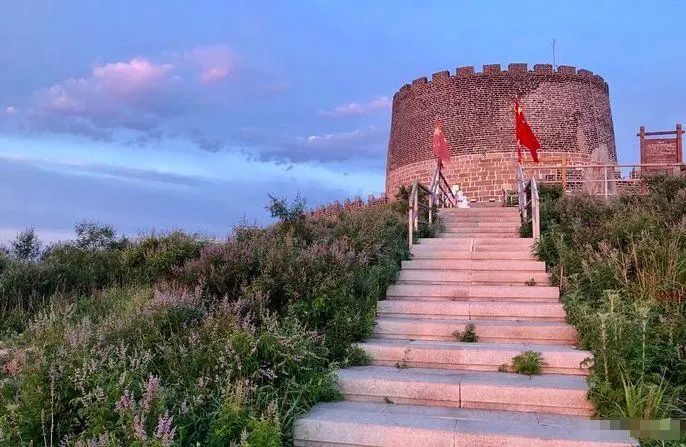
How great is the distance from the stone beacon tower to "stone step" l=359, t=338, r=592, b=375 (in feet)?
70.7

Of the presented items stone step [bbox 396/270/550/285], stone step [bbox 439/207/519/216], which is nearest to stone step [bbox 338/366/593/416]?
stone step [bbox 396/270/550/285]

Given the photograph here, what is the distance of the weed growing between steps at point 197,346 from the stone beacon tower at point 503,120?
1977 cm

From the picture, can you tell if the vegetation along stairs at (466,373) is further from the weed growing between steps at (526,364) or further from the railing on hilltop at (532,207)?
the railing on hilltop at (532,207)

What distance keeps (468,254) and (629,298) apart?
3.41 metres

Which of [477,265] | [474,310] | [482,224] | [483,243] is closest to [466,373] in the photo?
[474,310]

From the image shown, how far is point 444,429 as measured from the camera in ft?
12.2

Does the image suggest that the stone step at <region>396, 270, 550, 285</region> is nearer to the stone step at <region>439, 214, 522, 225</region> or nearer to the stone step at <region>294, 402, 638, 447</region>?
the stone step at <region>294, 402, 638, 447</region>

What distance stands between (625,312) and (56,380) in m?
4.43

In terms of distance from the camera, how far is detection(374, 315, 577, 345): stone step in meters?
5.54

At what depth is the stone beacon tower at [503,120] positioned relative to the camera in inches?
1041

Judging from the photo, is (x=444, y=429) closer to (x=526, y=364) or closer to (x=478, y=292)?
(x=526, y=364)

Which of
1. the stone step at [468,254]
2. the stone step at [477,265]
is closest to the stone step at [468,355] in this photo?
the stone step at [477,265]

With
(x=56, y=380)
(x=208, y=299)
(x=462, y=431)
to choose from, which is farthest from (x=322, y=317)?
(x=56, y=380)

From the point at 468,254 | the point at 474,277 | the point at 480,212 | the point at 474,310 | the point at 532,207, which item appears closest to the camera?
the point at 474,310
